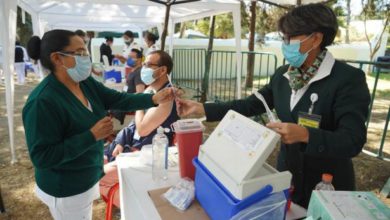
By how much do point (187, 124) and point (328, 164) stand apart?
30.2 inches

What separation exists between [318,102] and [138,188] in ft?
3.28

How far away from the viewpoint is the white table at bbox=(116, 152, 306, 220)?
51.5 inches

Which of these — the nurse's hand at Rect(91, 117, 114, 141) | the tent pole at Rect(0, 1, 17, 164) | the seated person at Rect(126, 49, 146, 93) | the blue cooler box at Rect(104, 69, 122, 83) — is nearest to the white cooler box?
the nurse's hand at Rect(91, 117, 114, 141)

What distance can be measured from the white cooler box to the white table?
0.35 metres

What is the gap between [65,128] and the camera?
4.99 ft

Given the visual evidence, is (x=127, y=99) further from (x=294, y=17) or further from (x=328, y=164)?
(x=328, y=164)

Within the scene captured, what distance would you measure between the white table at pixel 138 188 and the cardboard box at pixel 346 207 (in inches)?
13.5

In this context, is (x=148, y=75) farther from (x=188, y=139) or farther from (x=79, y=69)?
(x=188, y=139)

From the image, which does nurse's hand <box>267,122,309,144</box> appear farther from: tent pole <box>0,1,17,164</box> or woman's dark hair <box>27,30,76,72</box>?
tent pole <box>0,1,17,164</box>

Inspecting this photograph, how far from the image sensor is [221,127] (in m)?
1.17

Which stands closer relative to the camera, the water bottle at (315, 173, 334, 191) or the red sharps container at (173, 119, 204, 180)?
the water bottle at (315, 173, 334, 191)

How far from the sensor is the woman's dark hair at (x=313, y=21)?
1392 mm

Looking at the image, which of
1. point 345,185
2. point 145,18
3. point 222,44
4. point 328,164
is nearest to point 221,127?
point 328,164

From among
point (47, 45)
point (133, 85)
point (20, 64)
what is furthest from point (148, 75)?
point (20, 64)
